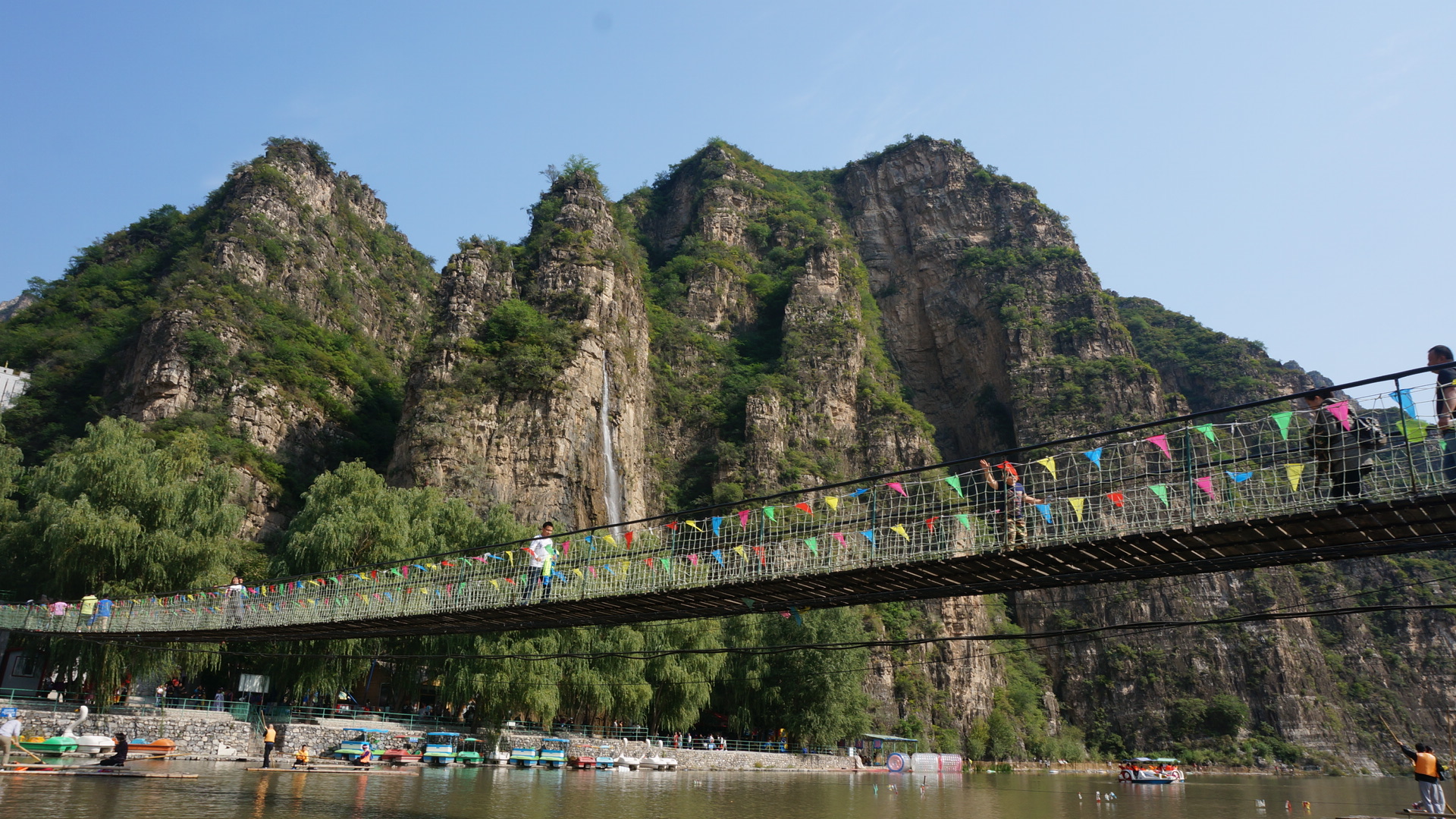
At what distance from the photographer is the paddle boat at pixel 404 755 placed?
25.3 meters

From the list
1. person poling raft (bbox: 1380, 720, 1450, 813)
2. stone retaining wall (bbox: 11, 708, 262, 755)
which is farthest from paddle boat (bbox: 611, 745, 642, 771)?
person poling raft (bbox: 1380, 720, 1450, 813)

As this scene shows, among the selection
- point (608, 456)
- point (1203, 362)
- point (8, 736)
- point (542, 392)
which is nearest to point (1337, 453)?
point (8, 736)

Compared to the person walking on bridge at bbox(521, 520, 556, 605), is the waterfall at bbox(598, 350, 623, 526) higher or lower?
higher

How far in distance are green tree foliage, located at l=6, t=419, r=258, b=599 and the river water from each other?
6.21 m

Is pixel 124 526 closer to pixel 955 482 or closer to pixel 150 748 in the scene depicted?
pixel 150 748

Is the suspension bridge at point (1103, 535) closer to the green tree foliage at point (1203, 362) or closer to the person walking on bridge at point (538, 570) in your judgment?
the person walking on bridge at point (538, 570)

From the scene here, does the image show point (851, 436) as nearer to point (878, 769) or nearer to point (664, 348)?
point (664, 348)

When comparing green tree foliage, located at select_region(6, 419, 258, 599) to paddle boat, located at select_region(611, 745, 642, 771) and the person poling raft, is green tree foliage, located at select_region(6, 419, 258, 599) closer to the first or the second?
paddle boat, located at select_region(611, 745, 642, 771)

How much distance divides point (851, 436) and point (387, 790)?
57274 mm

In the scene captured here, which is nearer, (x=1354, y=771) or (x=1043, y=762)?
(x=1043, y=762)

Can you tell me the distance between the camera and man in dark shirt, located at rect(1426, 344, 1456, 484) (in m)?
7.55

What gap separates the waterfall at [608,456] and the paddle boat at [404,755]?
25355 mm

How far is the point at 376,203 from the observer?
85.1 metres

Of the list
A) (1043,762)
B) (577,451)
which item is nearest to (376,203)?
(577,451)
